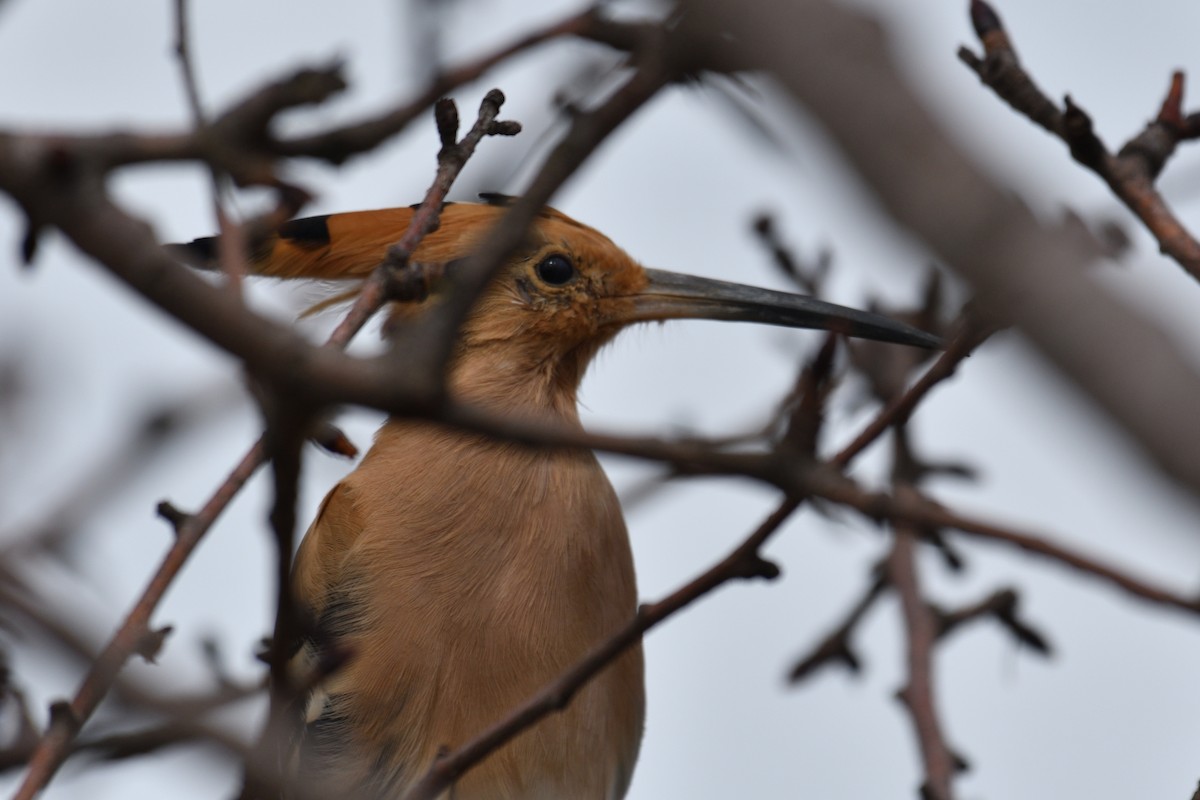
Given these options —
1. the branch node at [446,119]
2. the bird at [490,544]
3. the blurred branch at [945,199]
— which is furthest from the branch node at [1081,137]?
the blurred branch at [945,199]

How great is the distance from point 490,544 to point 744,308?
82 cm

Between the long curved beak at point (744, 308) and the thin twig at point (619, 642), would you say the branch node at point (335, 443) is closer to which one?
the thin twig at point (619, 642)

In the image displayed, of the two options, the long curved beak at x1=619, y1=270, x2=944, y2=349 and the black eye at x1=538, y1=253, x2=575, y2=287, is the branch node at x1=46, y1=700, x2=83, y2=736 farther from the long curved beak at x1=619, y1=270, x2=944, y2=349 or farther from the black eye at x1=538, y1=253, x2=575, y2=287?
the black eye at x1=538, y1=253, x2=575, y2=287

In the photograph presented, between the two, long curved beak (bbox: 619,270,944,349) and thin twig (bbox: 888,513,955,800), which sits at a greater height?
long curved beak (bbox: 619,270,944,349)

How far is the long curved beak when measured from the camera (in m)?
2.93

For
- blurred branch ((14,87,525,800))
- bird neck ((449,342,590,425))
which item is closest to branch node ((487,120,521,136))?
blurred branch ((14,87,525,800))

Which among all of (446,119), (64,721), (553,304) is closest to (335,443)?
(446,119)

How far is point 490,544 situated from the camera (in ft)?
10.0

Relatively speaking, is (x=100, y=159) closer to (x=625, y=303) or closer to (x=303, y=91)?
(x=303, y=91)

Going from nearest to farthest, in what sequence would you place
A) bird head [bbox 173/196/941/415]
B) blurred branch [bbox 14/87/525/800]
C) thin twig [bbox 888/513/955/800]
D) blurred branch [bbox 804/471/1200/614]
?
blurred branch [bbox 804/471/1200/614] < blurred branch [bbox 14/87/525/800] < thin twig [bbox 888/513/955/800] < bird head [bbox 173/196/941/415]

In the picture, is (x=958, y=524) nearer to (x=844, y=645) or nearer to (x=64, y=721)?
(x=64, y=721)

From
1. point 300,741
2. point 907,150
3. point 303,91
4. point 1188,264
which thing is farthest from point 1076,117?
point 300,741

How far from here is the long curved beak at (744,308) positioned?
2928 mm

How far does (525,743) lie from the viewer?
9.46 ft
